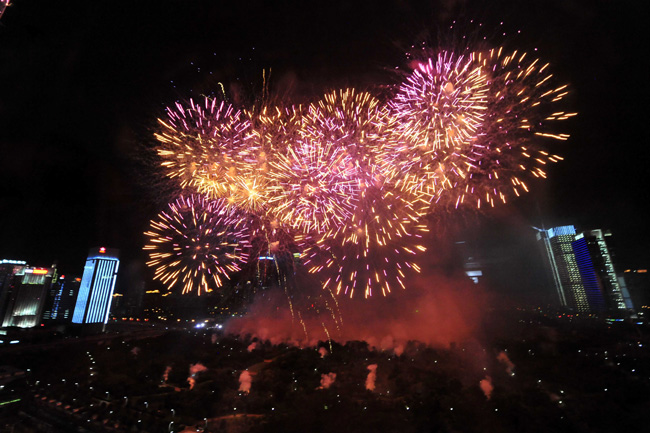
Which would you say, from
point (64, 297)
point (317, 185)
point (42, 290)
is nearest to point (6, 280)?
point (42, 290)

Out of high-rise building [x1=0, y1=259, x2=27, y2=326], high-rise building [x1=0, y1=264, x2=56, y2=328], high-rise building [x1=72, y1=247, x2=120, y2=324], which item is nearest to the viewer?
high-rise building [x1=72, y1=247, x2=120, y2=324]

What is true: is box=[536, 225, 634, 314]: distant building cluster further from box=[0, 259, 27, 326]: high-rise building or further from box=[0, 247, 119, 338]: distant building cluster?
box=[0, 259, 27, 326]: high-rise building

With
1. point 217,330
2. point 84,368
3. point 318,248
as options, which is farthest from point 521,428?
point 217,330

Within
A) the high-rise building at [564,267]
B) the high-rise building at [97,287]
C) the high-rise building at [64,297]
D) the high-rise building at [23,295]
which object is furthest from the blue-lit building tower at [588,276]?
the high-rise building at [64,297]

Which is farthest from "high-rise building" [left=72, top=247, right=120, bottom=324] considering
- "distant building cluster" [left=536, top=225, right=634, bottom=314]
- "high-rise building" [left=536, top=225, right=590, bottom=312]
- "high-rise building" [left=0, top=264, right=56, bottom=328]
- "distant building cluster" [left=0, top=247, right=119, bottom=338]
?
"high-rise building" [left=536, top=225, right=590, bottom=312]

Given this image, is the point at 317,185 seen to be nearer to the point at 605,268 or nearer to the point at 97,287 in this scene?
the point at 97,287

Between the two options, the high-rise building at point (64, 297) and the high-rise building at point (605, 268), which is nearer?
the high-rise building at point (605, 268)

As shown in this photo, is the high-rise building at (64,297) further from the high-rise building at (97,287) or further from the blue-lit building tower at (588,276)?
the blue-lit building tower at (588,276)
